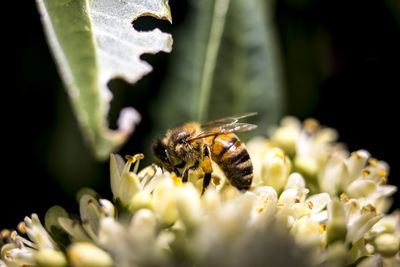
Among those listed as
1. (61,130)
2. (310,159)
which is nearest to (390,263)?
(310,159)

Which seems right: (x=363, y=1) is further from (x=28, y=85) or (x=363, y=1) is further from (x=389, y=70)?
(x=28, y=85)

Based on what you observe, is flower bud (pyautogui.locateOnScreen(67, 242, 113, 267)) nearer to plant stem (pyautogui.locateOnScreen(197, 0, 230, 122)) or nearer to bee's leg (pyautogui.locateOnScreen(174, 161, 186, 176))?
bee's leg (pyautogui.locateOnScreen(174, 161, 186, 176))

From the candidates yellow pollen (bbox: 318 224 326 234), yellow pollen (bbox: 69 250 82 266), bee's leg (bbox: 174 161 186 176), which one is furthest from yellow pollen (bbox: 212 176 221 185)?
yellow pollen (bbox: 69 250 82 266)

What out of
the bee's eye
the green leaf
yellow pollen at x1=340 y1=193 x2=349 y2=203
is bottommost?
yellow pollen at x1=340 y1=193 x2=349 y2=203

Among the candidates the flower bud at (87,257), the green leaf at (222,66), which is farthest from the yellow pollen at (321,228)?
the green leaf at (222,66)

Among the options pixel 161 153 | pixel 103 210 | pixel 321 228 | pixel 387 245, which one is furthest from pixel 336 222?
pixel 161 153

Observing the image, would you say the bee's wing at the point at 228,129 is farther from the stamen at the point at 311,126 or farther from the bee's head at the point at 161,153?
the stamen at the point at 311,126
